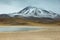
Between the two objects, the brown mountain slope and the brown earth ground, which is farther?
the brown mountain slope

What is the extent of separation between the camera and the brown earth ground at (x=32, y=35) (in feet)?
10.8

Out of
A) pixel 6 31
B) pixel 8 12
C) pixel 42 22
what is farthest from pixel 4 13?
pixel 42 22

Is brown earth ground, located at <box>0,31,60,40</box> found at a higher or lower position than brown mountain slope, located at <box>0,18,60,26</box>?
lower

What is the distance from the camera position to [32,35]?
3398 mm

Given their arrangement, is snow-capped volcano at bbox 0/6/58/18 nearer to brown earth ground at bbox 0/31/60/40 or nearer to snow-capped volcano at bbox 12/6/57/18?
snow-capped volcano at bbox 12/6/57/18

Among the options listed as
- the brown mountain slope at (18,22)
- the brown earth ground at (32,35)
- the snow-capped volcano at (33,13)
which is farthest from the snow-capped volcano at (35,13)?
the brown earth ground at (32,35)

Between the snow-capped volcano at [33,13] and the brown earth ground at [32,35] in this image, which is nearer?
→ the brown earth ground at [32,35]

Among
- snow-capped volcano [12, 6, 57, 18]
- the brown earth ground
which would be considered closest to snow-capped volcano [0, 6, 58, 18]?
snow-capped volcano [12, 6, 57, 18]

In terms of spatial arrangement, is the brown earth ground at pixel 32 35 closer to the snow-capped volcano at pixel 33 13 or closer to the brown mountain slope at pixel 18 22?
the brown mountain slope at pixel 18 22

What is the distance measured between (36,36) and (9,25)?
21.8 inches

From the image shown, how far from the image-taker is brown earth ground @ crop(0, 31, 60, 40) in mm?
3293

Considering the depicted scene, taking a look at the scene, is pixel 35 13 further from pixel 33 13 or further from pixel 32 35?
pixel 32 35

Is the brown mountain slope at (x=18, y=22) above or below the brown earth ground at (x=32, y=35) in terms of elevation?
above

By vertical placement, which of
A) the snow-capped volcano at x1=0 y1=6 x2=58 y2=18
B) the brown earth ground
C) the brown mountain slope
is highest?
the snow-capped volcano at x1=0 y1=6 x2=58 y2=18
